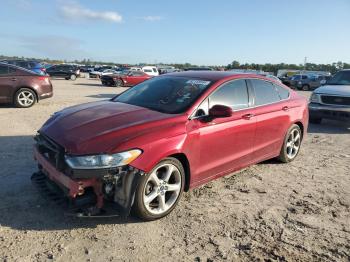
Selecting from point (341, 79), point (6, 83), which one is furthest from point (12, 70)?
point (341, 79)

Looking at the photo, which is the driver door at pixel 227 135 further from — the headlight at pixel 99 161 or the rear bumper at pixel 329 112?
the rear bumper at pixel 329 112

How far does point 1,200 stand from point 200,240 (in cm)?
245

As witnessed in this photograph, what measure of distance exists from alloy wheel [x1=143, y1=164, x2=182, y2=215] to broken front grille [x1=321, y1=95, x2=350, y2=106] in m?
7.84

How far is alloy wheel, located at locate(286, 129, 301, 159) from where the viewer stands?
6504 mm

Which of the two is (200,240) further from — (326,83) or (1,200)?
(326,83)

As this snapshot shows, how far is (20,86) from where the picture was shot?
11.4 m

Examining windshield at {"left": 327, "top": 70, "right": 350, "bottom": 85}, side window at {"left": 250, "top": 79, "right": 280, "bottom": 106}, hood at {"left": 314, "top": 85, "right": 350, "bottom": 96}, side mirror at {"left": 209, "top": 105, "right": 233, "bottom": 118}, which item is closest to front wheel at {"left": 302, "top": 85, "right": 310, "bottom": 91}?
windshield at {"left": 327, "top": 70, "right": 350, "bottom": 85}

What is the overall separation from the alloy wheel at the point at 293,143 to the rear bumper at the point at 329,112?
13.8 feet

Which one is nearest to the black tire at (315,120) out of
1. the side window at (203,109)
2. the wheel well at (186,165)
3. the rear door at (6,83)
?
the side window at (203,109)

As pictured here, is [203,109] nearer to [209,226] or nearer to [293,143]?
[209,226]

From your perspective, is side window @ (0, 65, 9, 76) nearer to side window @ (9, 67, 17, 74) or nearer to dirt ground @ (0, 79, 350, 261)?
side window @ (9, 67, 17, 74)

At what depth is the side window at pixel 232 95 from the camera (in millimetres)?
4770

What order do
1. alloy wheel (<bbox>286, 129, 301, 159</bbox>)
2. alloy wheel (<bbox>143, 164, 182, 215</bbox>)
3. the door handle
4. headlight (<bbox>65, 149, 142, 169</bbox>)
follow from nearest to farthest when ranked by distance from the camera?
headlight (<bbox>65, 149, 142, 169</bbox>), alloy wheel (<bbox>143, 164, 182, 215</bbox>), the door handle, alloy wheel (<bbox>286, 129, 301, 159</bbox>)

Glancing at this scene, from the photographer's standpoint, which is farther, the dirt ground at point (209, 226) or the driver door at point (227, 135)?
the driver door at point (227, 135)
